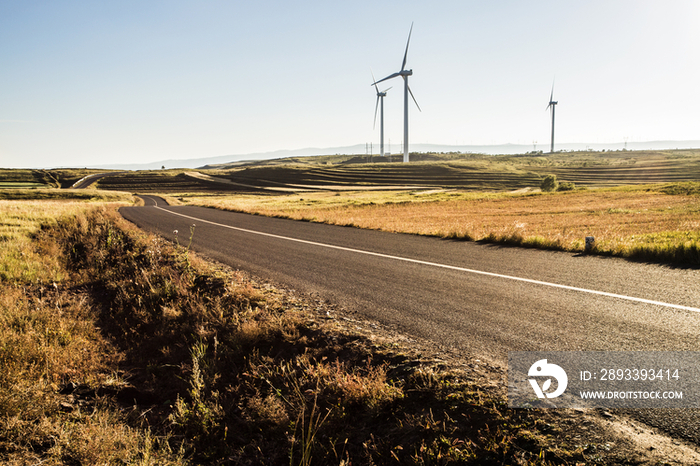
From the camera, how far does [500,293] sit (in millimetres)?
6922

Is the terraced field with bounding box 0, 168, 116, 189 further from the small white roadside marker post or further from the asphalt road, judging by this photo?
the small white roadside marker post

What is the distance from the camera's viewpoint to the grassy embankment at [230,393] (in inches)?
134

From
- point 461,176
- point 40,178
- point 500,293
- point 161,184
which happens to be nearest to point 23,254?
point 500,293

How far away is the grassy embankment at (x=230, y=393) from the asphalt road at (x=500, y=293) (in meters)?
0.96

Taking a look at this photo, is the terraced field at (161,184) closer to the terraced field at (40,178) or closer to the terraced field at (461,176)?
the terraced field at (461,176)

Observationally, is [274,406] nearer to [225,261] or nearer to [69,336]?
[69,336]

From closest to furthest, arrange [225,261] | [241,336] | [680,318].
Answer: [680,318] < [241,336] < [225,261]

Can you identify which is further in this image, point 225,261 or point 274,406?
point 225,261

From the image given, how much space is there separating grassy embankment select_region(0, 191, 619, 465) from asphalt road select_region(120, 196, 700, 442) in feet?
3.16

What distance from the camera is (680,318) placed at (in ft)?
17.3

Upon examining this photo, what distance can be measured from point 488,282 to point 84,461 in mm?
6895

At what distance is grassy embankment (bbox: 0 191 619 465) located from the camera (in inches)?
134

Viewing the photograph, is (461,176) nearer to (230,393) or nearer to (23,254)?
(23,254)

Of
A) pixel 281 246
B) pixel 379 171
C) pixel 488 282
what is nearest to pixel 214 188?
pixel 379 171
